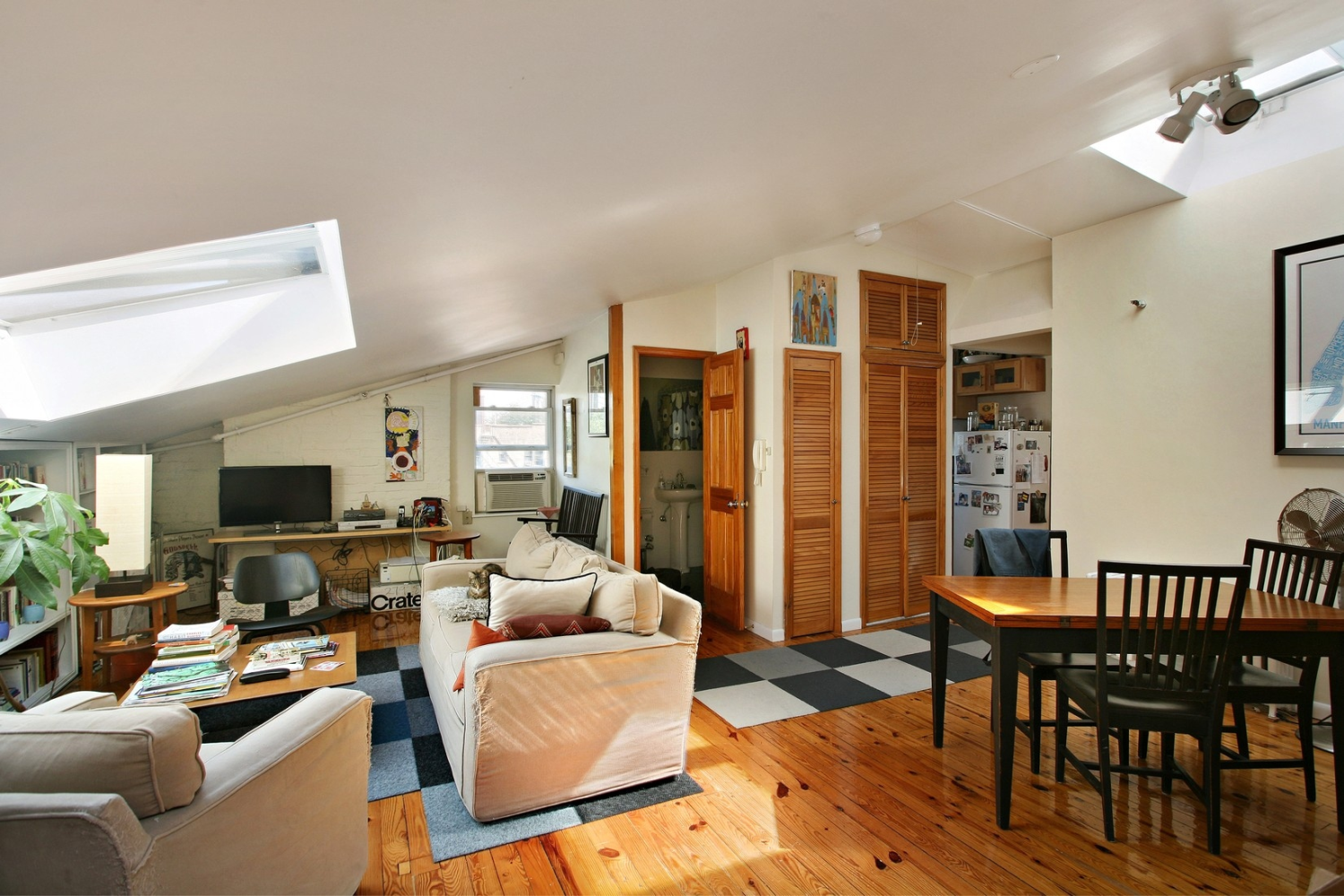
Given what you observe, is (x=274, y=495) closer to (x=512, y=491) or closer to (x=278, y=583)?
(x=278, y=583)

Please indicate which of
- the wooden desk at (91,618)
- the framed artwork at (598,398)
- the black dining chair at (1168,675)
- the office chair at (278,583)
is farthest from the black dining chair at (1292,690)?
the wooden desk at (91,618)

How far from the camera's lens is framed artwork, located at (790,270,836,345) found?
441 centimetres

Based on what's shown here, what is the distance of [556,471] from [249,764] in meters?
5.07

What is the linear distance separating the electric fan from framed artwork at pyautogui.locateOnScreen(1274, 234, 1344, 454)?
0.21 metres

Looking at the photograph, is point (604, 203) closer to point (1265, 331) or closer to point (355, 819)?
point (355, 819)

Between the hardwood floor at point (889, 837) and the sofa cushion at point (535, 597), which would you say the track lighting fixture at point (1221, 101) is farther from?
the sofa cushion at point (535, 597)

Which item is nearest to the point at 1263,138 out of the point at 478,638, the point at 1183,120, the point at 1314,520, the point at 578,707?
the point at 1183,120

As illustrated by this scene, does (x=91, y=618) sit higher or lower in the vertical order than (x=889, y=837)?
higher

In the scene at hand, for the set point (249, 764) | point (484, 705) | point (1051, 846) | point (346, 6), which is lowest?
point (1051, 846)

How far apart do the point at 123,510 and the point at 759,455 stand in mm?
3464

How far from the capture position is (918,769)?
8.82 ft

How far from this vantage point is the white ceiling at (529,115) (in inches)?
32.0

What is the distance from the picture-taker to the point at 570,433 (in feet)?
19.1

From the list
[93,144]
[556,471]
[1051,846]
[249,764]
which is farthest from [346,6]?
[556,471]
